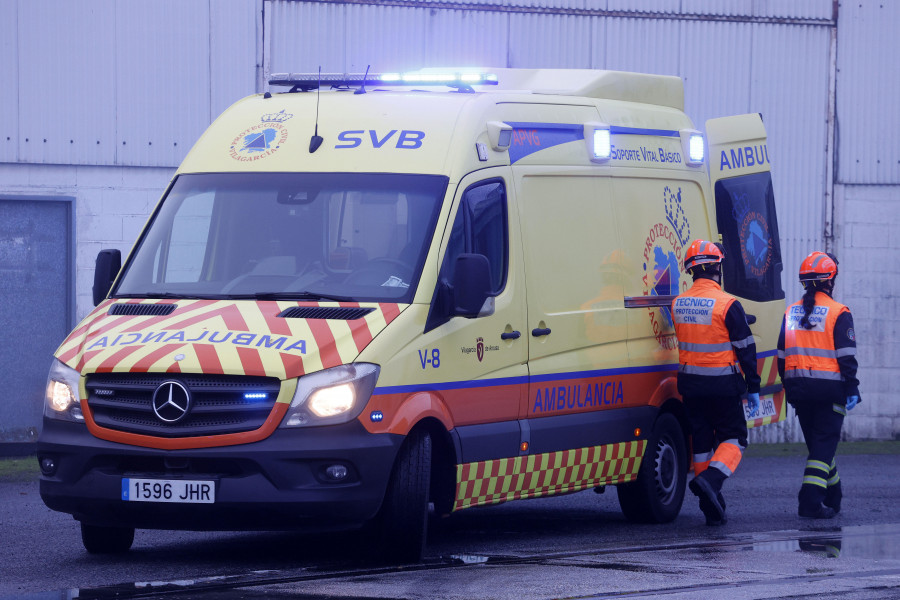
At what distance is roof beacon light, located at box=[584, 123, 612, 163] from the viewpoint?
10.3 meters

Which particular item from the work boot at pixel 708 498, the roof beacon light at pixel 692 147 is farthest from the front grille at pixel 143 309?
the roof beacon light at pixel 692 147

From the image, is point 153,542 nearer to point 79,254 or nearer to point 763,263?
point 763,263

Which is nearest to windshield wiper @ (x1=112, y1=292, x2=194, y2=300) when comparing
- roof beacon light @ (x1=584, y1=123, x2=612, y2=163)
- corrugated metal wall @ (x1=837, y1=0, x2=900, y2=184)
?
roof beacon light @ (x1=584, y1=123, x2=612, y2=163)

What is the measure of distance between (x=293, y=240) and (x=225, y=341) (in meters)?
0.97

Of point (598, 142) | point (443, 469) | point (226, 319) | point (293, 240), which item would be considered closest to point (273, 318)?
point (226, 319)

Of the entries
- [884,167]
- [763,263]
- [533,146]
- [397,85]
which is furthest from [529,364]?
[884,167]

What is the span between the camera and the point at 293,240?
8.60 m

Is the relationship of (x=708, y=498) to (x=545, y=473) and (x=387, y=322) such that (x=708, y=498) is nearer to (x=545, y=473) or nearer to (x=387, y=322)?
(x=545, y=473)

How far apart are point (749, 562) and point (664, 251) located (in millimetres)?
3171

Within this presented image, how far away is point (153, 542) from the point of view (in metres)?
9.34

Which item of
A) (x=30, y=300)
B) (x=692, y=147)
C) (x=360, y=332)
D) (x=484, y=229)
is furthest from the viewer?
(x=30, y=300)

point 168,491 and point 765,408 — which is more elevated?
point 168,491

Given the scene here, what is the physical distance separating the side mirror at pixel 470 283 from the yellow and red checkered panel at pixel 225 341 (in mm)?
372

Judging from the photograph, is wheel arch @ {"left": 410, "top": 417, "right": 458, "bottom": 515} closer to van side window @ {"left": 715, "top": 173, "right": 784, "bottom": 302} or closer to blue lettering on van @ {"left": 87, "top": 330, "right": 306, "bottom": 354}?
blue lettering on van @ {"left": 87, "top": 330, "right": 306, "bottom": 354}
